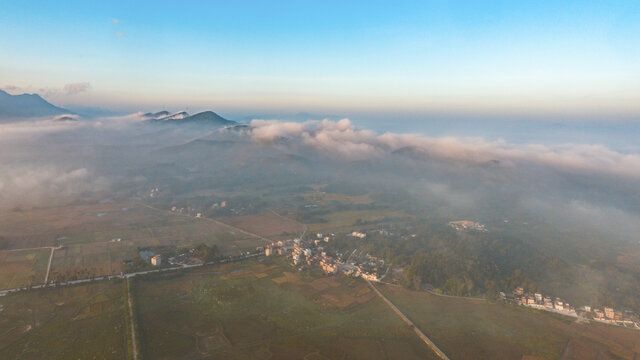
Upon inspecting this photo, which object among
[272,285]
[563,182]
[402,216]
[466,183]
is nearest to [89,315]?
[272,285]

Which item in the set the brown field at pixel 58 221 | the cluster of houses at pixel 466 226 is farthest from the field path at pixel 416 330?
the brown field at pixel 58 221

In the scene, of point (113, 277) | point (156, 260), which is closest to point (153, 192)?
point (156, 260)

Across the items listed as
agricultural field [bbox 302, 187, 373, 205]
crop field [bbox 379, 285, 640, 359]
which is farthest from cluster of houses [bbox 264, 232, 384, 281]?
agricultural field [bbox 302, 187, 373, 205]

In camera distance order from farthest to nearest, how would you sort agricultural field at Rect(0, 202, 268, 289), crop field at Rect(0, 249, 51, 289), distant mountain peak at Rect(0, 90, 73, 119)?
distant mountain peak at Rect(0, 90, 73, 119)
agricultural field at Rect(0, 202, 268, 289)
crop field at Rect(0, 249, 51, 289)

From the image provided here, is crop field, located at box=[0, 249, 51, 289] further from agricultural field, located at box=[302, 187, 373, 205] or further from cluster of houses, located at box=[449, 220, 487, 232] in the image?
cluster of houses, located at box=[449, 220, 487, 232]

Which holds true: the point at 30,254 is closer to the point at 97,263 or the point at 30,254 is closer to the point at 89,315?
the point at 97,263

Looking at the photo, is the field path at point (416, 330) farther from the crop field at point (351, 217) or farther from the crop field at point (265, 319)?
the crop field at point (351, 217)
